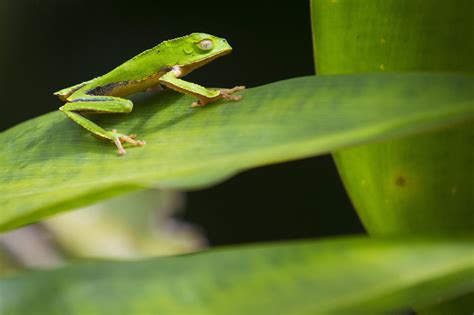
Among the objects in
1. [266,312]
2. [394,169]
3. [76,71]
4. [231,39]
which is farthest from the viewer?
[76,71]

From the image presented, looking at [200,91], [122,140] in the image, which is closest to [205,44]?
[200,91]

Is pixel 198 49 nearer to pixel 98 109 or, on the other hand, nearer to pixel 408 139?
pixel 98 109

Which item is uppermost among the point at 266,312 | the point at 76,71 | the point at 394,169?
the point at 266,312

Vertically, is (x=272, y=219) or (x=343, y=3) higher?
(x=343, y=3)

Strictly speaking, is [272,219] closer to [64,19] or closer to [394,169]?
[64,19]

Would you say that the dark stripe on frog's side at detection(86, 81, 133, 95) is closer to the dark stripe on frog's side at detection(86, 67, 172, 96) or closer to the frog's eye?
the dark stripe on frog's side at detection(86, 67, 172, 96)

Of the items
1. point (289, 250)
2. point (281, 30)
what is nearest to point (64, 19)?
point (281, 30)

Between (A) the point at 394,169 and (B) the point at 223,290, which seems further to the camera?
(A) the point at 394,169

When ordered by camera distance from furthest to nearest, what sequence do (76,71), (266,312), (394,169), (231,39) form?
1. (76,71)
2. (231,39)
3. (394,169)
4. (266,312)
